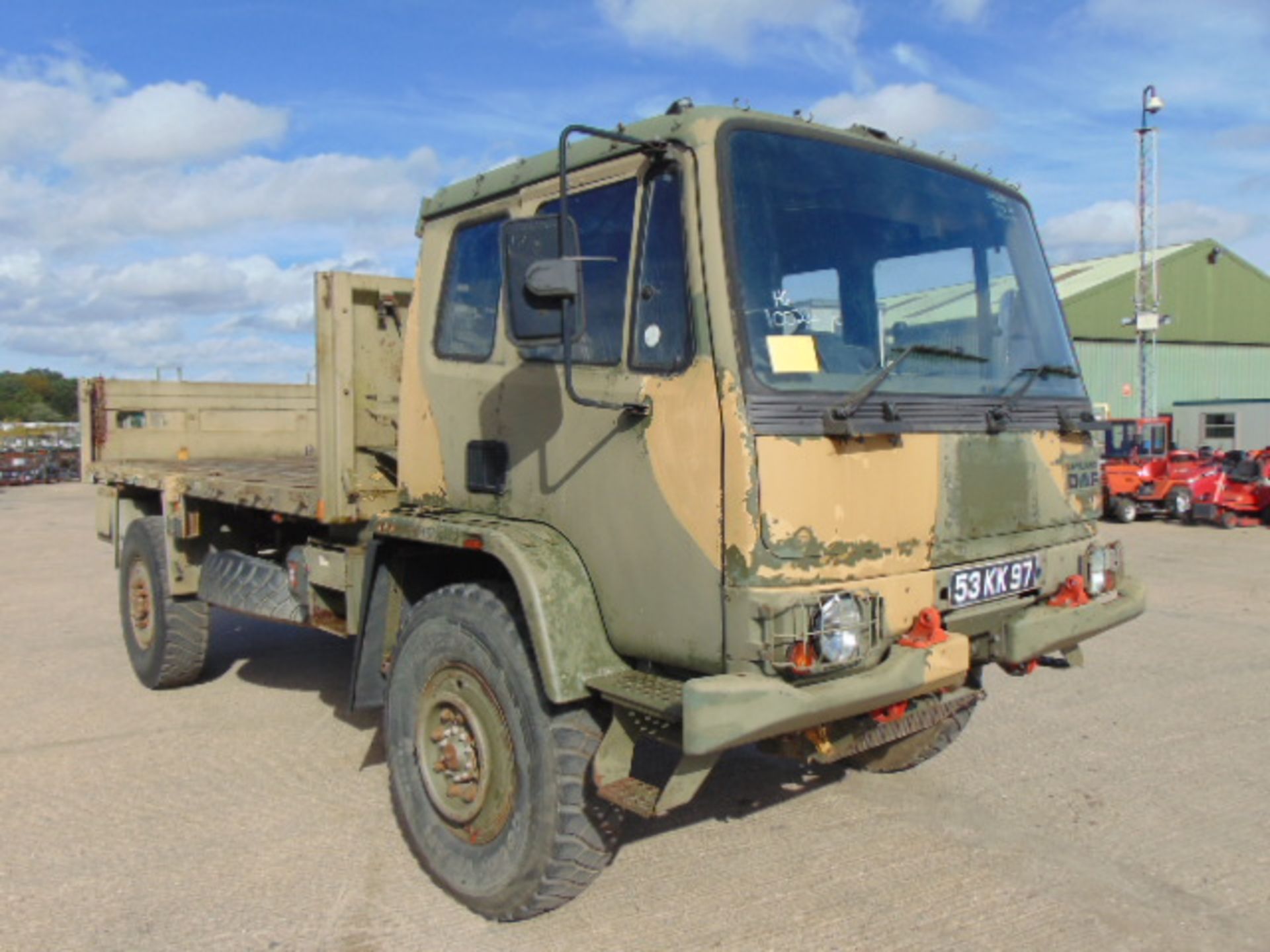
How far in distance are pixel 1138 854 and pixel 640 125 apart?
131 inches

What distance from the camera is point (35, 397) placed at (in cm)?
7956

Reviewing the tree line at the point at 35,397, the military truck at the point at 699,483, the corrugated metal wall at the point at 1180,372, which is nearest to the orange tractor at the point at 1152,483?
the corrugated metal wall at the point at 1180,372

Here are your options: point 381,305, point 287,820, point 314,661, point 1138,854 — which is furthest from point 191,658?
point 1138,854

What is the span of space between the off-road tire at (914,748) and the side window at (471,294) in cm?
252

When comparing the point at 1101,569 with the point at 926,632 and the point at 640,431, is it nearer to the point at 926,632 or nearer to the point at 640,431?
the point at 926,632

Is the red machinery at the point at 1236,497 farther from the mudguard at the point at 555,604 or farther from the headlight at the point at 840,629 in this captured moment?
the mudguard at the point at 555,604

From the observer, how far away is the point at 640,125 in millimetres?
3508

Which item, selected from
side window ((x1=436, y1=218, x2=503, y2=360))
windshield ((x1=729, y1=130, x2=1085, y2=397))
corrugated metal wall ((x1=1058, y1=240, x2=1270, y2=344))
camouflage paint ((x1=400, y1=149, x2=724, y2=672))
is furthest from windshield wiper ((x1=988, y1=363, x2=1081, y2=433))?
corrugated metal wall ((x1=1058, y1=240, x2=1270, y2=344))

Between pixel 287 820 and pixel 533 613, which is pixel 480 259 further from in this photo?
pixel 287 820

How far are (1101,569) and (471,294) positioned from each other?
2.67 meters

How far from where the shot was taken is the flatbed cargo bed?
5051 millimetres

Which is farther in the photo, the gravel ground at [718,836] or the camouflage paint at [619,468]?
the gravel ground at [718,836]

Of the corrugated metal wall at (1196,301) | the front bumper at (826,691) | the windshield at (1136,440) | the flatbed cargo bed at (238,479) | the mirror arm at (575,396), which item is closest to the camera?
the front bumper at (826,691)

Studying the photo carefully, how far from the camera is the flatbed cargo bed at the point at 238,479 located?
505 centimetres
